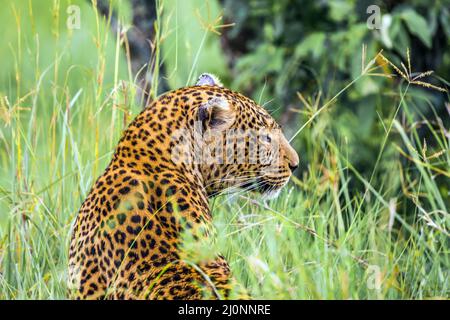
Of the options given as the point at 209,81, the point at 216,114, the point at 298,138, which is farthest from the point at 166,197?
the point at 298,138

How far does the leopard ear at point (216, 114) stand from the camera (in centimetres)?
425

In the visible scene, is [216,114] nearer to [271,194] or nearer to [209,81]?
[209,81]

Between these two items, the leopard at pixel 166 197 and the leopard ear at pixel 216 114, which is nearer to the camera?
the leopard at pixel 166 197

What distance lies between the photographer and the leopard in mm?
3803

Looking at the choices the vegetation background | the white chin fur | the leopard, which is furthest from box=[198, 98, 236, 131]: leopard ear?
the white chin fur

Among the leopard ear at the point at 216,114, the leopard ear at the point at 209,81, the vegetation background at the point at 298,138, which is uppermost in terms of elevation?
the leopard ear at the point at 209,81

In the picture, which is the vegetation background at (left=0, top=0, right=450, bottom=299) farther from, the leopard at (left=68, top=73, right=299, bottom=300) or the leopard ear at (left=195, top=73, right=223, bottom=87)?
the leopard ear at (left=195, top=73, right=223, bottom=87)

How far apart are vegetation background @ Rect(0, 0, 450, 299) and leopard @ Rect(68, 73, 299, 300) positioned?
19 cm

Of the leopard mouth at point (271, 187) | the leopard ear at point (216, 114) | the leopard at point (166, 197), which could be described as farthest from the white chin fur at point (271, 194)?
the leopard ear at point (216, 114)

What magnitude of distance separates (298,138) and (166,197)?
4.01m

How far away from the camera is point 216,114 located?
14.2 ft

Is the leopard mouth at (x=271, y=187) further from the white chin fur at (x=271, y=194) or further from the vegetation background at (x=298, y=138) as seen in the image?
the vegetation background at (x=298, y=138)
